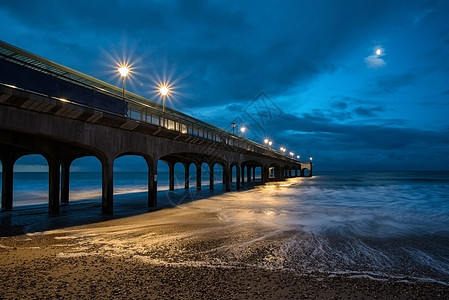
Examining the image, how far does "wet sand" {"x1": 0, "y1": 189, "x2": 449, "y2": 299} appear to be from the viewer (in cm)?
622

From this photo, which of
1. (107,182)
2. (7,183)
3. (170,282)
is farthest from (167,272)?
(7,183)

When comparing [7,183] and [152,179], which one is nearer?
[7,183]

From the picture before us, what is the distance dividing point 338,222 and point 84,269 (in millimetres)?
13209

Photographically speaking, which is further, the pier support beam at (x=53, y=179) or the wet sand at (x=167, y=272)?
the pier support beam at (x=53, y=179)

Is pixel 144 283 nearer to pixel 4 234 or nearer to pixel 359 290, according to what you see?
pixel 359 290

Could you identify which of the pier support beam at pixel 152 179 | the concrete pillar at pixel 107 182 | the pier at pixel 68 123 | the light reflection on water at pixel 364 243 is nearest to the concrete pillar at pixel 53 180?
the pier at pixel 68 123

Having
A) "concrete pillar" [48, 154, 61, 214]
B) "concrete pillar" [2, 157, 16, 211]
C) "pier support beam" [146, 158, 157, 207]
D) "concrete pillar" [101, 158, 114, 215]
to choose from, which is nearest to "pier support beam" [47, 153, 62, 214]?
"concrete pillar" [48, 154, 61, 214]

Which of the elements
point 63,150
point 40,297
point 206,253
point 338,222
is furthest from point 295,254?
point 63,150

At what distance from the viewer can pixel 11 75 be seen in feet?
40.0

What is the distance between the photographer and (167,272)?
7.51 metres

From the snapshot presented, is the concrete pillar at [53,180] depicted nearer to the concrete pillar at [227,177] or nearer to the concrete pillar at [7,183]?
the concrete pillar at [7,183]

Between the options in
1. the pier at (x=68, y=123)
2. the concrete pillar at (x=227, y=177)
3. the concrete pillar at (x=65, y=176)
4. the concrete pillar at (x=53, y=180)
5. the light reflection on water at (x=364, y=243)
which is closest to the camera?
the light reflection on water at (x=364, y=243)

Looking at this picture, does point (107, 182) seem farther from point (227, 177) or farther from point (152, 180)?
point (227, 177)

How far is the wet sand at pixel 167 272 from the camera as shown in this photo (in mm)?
6219
